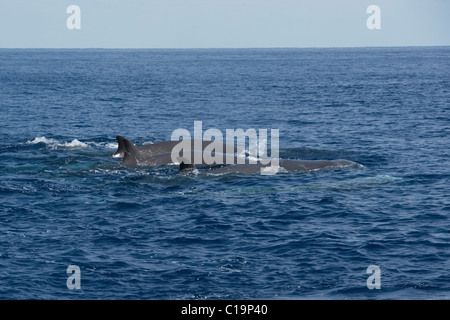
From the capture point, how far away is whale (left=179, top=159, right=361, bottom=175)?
35250 millimetres

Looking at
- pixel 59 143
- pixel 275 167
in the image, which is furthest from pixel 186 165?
pixel 59 143

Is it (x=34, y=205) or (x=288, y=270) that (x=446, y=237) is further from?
(x=34, y=205)

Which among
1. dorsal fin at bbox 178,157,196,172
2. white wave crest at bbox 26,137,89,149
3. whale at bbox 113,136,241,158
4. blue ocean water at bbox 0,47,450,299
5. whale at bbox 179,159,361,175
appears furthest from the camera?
white wave crest at bbox 26,137,89,149

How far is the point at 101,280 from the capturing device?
20.5 meters

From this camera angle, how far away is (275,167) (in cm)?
3591

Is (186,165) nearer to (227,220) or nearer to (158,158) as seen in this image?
(158,158)

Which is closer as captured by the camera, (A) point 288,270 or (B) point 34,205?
(A) point 288,270

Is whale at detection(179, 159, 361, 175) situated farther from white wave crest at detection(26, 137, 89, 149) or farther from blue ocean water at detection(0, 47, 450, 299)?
white wave crest at detection(26, 137, 89, 149)

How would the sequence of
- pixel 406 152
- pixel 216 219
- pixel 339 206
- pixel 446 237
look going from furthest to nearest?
pixel 406 152 < pixel 339 206 < pixel 216 219 < pixel 446 237

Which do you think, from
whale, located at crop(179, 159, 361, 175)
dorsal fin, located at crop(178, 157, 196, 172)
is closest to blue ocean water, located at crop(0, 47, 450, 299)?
dorsal fin, located at crop(178, 157, 196, 172)

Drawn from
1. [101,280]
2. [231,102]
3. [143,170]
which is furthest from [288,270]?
[231,102]

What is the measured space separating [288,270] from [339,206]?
27.6 feet

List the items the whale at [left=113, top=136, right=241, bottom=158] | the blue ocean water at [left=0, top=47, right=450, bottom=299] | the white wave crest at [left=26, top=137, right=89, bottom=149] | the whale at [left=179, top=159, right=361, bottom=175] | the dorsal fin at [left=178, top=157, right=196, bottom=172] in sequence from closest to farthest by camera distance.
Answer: the blue ocean water at [left=0, top=47, right=450, bottom=299], the dorsal fin at [left=178, top=157, right=196, bottom=172], the whale at [left=179, top=159, right=361, bottom=175], the whale at [left=113, top=136, right=241, bottom=158], the white wave crest at [left=26, top=137, right=89, bottom=149]
